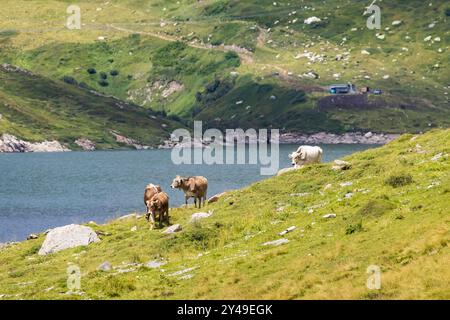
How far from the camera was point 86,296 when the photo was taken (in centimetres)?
3256

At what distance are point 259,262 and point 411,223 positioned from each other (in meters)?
6.09

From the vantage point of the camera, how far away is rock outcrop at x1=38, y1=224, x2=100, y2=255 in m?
49.9

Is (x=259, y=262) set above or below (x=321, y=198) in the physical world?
below

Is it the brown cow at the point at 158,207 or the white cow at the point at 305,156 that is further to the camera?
the white cow at the point at 305,156

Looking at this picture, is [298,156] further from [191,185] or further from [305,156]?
[191,185]

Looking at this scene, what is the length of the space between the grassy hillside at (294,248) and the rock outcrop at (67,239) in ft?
3.30

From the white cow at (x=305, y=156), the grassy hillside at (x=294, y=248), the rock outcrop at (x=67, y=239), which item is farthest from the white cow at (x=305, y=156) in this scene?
the rock outcrop at (x=67, y=239)

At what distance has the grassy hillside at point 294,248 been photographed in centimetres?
2991

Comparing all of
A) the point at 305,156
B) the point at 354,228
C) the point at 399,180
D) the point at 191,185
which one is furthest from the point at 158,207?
the point at 305,156

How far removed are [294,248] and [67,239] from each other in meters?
18.2

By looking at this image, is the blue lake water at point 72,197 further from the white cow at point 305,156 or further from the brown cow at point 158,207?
the brown cow at point 158,207

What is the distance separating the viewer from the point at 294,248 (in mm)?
36219

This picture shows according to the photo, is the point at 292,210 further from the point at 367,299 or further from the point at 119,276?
the point at 367,299
